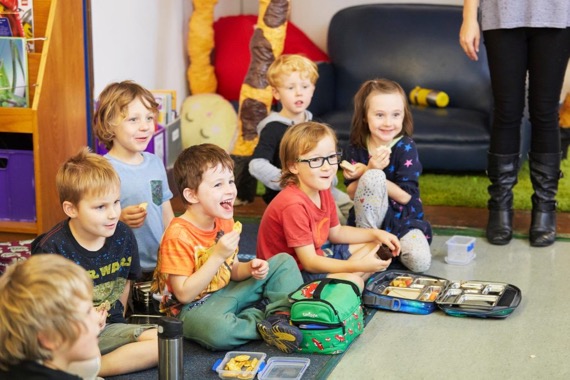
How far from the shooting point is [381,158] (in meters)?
3.36

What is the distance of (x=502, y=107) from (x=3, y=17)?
185 centimetres

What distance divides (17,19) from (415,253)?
64.4 inches

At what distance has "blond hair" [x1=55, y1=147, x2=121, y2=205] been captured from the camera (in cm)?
252

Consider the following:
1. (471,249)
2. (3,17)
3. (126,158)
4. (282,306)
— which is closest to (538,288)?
(471,249)

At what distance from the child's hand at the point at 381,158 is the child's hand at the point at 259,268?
781 millimetres

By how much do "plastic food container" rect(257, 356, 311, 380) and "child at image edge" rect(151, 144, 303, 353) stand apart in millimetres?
76

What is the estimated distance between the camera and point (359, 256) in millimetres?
3248

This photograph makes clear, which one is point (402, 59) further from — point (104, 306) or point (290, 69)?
point (104, 306)

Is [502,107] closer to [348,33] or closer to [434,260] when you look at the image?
[434,260]

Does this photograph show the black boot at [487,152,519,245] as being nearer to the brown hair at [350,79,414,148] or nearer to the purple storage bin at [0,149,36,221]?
the brown hair at [350,79,414,148]

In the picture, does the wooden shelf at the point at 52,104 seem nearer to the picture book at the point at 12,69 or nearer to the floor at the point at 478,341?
the picture book at the point at 12,69

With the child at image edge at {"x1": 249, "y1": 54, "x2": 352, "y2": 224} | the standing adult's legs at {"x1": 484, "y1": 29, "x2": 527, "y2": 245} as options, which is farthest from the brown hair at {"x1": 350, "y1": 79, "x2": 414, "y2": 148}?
the standing adult's legs at {"x1": 484, "y1": 29, "x2": 527, "y2": 245}

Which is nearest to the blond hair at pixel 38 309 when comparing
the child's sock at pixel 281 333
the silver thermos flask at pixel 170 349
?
the silver thermos flask at pixel 170 349

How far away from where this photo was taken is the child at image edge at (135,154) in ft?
9.87
